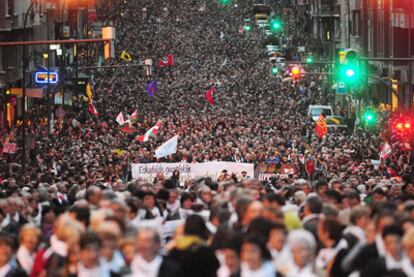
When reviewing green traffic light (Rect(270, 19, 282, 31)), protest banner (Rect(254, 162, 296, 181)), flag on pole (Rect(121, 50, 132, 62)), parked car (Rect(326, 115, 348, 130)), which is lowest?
protest banner (Rect(254, 162, 296, 181))

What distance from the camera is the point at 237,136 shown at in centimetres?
5188

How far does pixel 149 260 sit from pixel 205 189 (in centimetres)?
698

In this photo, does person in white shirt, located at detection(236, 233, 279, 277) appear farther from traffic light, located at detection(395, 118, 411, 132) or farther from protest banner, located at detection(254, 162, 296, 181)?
traffic light, located at detection(395, 118, 411, 132)

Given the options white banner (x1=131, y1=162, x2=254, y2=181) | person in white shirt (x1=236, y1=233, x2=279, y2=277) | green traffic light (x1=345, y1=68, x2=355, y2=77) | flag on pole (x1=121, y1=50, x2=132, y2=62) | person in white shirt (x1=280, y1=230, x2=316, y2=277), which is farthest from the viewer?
flag on pole (x1=121, y1=50, x2=132, y2=62)

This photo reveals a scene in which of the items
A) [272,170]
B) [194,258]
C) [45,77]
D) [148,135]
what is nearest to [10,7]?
[45,77]

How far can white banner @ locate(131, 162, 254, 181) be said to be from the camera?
3861cm

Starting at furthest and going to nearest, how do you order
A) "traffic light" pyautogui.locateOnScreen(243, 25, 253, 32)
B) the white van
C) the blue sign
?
"traffic light" pyautogui.locateOnScreen(243, 25, 253, 32) → the white van → the blue sign

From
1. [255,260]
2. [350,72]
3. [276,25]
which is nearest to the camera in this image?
[255,260]

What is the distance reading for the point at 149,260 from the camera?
1406 centimetres

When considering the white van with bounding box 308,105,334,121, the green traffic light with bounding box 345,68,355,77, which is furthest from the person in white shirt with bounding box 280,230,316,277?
the white van with bounding box 308,105,334,121

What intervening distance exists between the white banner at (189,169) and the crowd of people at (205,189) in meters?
0.46

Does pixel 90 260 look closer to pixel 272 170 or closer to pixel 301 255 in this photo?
pixel 301 255

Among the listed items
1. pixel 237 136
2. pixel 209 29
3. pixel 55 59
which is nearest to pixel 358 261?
pixel 237 136

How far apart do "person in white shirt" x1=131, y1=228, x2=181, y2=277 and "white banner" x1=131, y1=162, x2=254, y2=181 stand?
78.2ft
